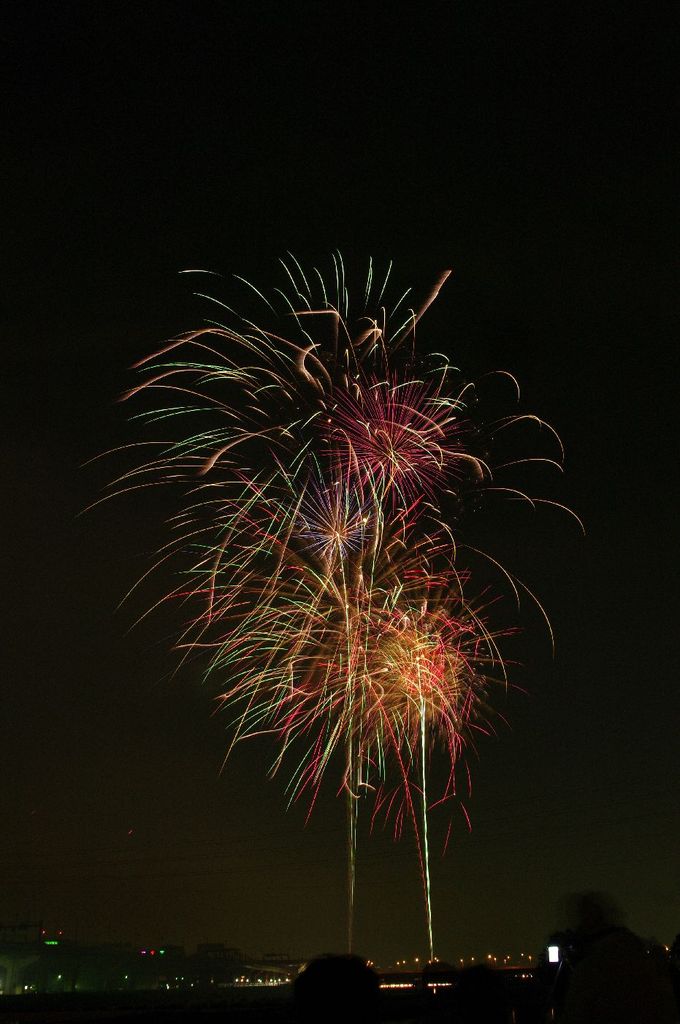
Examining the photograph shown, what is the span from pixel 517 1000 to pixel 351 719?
1475cm

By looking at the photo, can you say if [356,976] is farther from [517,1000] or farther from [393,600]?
[393,600]

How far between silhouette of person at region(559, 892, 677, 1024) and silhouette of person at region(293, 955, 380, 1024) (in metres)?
1.98

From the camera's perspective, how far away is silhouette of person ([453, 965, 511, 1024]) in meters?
4.36

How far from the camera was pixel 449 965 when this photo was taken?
31.6 ft

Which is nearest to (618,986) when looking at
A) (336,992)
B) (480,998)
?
(480,998)

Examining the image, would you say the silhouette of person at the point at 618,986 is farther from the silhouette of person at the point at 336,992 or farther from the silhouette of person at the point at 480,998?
the silhouette of person at the point at 336,992

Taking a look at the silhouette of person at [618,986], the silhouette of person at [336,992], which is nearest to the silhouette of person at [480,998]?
the silhouette of person at [618,986]

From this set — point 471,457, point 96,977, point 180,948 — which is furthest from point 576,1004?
point 180,948

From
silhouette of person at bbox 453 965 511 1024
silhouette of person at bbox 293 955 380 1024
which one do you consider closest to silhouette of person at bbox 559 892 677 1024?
silhouette of person at bbox 453 965 511 1024

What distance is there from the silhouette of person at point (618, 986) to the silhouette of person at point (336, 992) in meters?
1.98

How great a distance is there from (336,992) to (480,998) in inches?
73.6

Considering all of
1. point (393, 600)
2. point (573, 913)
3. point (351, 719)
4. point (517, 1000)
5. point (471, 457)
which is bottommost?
point (517, 1000)

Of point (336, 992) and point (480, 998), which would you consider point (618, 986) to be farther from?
point (336, 992)

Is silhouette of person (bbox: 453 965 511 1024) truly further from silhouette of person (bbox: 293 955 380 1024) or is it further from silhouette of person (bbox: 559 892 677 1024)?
silhouette of person (bbox: 293 955 380 1024)
